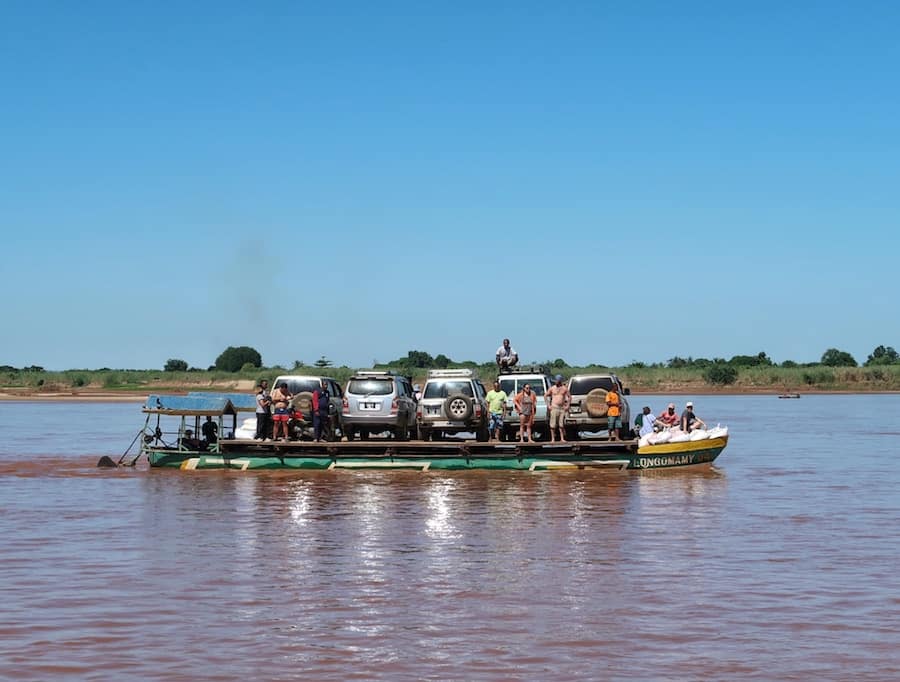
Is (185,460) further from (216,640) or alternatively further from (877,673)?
(877,673)

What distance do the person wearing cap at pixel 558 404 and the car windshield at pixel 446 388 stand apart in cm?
209

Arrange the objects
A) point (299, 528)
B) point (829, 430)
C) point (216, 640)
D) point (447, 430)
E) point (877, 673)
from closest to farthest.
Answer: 1. point (877, 673)
2. point (216, 640)
3. point (299, 528)
4. point (447, 430)
5. point (829, 430)

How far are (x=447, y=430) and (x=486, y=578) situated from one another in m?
14.4

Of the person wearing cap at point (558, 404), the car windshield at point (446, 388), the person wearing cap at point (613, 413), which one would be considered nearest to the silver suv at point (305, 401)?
the car windshield at point (446, 388)

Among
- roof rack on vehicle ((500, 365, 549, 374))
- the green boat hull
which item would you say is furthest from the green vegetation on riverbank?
the green boat hull

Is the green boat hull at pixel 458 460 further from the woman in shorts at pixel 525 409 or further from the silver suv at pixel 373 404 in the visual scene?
the silver suv at pixel 373 404

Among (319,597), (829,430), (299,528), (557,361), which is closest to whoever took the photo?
(319,597)

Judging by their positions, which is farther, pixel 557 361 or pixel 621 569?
pixel 557 361

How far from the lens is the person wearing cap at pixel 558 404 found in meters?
28.9

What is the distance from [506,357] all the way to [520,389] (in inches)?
57.9

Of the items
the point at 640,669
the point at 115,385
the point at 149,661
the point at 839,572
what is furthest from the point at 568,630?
the point at 115,385

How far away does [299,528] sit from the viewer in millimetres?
20266

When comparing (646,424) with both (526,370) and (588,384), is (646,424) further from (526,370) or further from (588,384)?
(526,370)

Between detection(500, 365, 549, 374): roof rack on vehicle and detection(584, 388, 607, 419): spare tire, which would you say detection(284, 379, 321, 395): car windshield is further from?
detection(584, 388, 607, 419): spare tire
